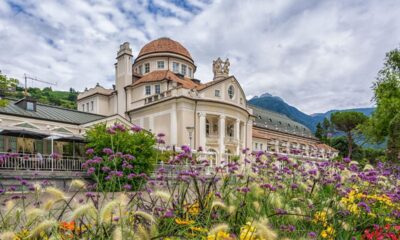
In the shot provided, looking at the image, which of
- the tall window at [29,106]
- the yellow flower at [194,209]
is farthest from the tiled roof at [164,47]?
the yellow flower at [194,209]

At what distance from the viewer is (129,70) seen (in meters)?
41.5

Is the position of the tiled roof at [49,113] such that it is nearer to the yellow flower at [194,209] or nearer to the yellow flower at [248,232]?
the yellow flower at [194,209]

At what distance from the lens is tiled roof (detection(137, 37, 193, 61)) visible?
44.3 meters

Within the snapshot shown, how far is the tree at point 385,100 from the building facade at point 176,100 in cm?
461

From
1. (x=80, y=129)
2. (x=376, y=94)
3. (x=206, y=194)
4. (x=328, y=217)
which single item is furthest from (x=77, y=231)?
(x=376, y=94)

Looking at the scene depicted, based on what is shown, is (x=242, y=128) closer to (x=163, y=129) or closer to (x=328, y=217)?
(x=163, y=129)

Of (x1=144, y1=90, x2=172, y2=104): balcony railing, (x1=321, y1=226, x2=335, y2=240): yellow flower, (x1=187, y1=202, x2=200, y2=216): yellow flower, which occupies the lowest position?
(x1=321, y1=226, x2=335, y2=240): yellow flower

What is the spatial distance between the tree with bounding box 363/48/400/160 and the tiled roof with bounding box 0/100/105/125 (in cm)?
2365

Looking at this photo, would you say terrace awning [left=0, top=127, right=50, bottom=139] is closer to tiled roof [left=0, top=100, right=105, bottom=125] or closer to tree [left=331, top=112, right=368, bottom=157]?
tiled roof [left=0, top=100, right=105, bottom=125]

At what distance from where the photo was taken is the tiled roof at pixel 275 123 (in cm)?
6550

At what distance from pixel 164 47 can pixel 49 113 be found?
69.3 feet

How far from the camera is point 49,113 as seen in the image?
27.0m

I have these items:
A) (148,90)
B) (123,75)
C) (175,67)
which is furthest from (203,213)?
(175,67)

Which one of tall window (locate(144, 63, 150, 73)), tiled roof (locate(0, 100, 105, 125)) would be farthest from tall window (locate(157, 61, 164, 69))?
tiled roof (locate(0, 100, 105, 125))
